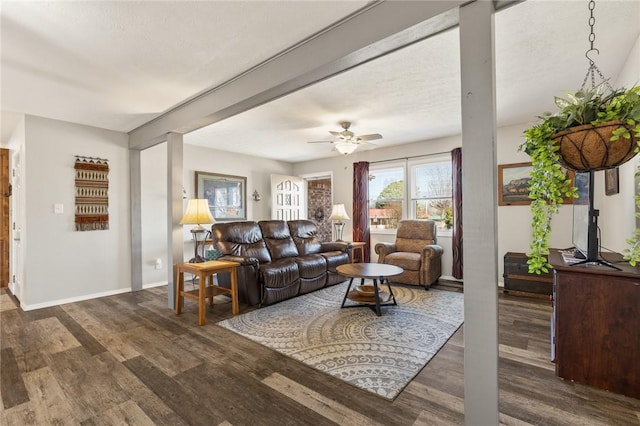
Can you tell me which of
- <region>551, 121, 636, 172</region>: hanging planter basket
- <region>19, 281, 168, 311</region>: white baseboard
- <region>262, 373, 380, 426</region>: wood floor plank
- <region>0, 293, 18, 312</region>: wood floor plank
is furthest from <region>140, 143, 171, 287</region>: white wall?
<region>551, 121, 636, 172</region>: hanging planter basket

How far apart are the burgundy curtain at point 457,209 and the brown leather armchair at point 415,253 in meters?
0.26

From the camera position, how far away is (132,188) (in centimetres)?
447

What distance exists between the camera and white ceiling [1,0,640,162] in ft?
6.16

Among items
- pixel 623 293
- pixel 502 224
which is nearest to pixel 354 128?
pixel 502 224

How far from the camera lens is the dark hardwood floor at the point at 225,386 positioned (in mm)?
1673

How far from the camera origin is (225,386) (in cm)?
198

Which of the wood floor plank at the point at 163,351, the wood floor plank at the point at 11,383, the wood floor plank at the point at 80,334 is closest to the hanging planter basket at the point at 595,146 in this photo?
the wood floor plank at the point at 163,351

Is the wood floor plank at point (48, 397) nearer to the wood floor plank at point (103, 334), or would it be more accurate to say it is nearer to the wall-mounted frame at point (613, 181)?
the wood floor plank at point (103, 334)

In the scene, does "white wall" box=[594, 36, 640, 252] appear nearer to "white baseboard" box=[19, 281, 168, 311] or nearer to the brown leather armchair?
the brown leather armchair

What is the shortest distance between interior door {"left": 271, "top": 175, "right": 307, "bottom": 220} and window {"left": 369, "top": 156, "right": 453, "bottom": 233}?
A: 1.82m

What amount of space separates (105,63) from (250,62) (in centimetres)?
122

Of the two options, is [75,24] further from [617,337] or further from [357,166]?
[357,166]

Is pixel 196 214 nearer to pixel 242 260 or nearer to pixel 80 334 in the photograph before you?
pixel 242 260

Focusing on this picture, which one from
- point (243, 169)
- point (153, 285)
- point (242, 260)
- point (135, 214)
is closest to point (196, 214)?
point (242, 260)
